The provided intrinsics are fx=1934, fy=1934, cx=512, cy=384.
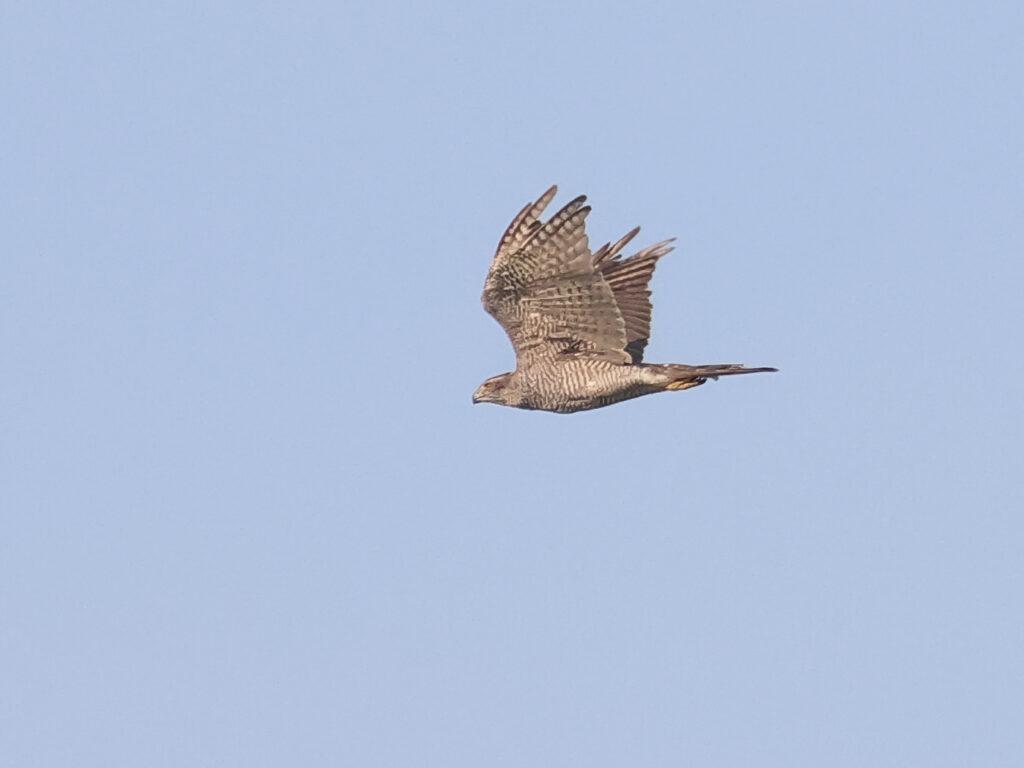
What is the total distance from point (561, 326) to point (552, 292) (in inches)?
20.1

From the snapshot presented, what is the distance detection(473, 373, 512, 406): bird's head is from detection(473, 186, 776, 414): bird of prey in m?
0.01

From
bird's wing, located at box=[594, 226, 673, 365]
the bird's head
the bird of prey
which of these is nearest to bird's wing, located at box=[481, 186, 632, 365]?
the bird of prey

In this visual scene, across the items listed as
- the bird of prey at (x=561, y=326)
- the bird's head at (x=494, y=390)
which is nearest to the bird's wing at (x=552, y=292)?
the bird of prey at (x=561, y=326)

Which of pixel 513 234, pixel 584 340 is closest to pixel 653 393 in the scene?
pixel 584 340

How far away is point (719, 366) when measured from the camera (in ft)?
63.4

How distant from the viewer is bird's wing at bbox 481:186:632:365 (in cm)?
1898

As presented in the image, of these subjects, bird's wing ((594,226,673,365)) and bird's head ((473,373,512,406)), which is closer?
bird's head ((473,373,512,406))

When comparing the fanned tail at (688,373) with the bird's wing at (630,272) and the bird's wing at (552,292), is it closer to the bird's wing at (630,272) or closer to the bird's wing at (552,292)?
the bird's wing at (552,292)

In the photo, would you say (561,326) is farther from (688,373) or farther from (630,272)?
(630,272)

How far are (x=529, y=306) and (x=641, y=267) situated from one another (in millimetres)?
3220

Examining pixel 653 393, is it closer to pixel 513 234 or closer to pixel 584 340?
pixel 584 340

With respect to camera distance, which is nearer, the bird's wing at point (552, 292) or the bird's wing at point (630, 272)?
the bird's wing at point (552, 292)

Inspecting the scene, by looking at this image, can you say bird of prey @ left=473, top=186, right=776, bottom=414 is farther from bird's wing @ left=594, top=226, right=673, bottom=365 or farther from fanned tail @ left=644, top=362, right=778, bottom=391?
bird's wing @ left=594, top=226, right=673, bottom=365

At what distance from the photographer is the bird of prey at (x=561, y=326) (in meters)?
19.0
